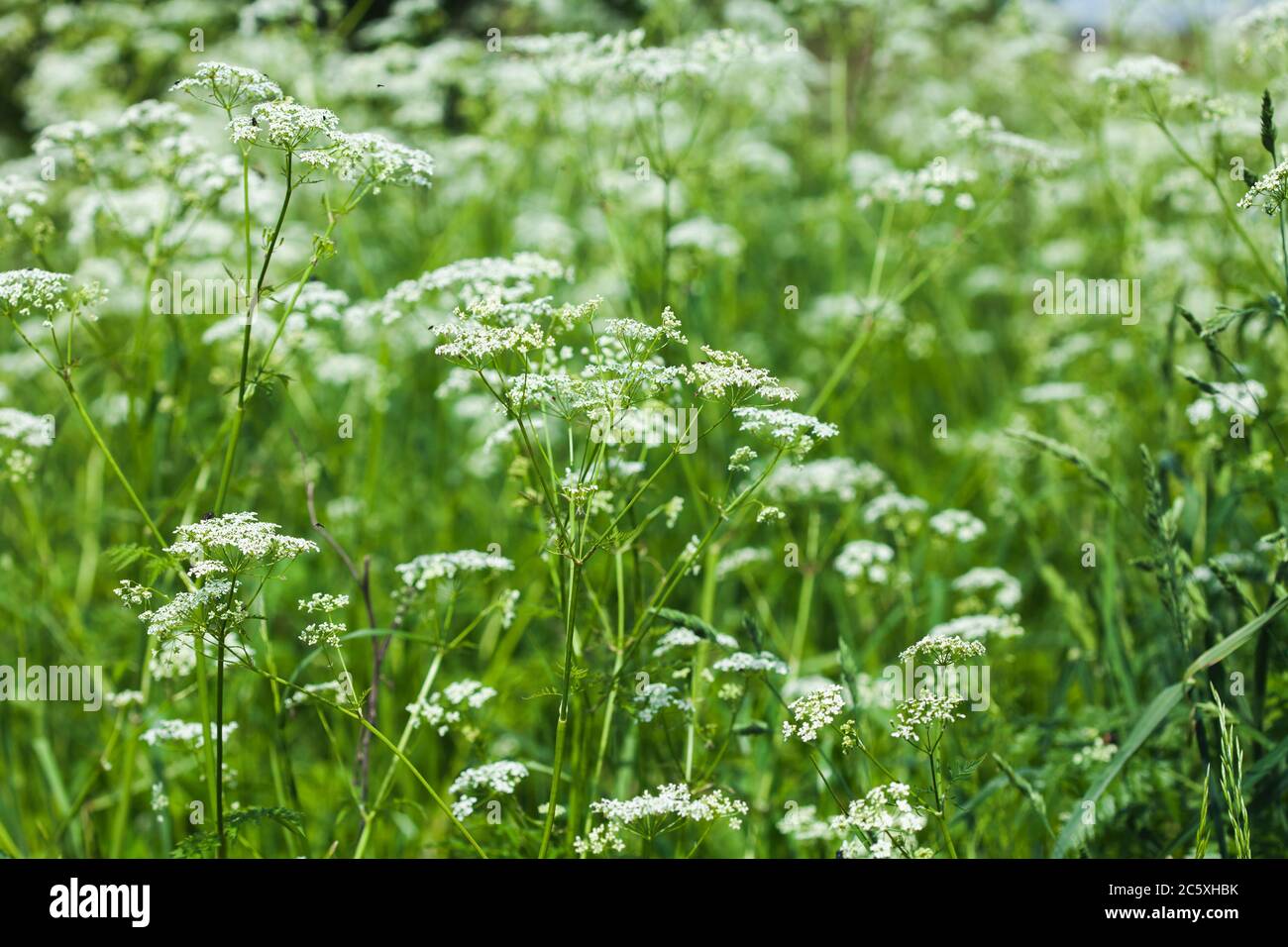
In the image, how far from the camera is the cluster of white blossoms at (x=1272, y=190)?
119 inches

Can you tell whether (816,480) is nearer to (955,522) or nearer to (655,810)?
(955,522)

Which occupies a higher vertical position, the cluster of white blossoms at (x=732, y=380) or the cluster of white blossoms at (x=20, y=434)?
the cluster of white blossoms at (x=20, y=434)

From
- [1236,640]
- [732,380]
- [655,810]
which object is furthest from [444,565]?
[1236,640]

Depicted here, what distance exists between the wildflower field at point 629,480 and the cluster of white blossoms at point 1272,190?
0.10 ft

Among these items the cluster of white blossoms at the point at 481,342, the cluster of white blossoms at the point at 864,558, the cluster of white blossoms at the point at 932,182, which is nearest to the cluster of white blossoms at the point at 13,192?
the cluster of white blossoms at the point at 481,342

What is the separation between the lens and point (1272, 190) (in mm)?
3094

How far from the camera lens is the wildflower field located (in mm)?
3271

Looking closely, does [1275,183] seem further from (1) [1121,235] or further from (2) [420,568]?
(1) [1121,235]

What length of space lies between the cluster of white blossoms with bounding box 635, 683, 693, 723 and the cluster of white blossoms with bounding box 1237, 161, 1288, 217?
208 centimetres

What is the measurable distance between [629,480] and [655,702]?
0.95 meters

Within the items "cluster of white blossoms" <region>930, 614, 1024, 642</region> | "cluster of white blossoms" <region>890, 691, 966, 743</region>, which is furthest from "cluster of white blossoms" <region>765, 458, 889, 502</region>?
"cluster of white blossoms" <region>890, 691, 966, 743</region>

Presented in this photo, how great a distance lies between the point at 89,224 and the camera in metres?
5.30

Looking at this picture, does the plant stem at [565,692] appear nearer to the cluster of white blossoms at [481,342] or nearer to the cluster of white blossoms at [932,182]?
the cluster of white blossoms at [481,342]

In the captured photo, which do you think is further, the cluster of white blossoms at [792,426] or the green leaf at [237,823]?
the cluster of white blossoms at [792,426]
